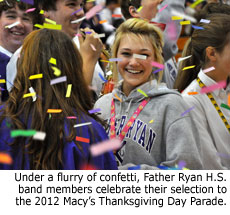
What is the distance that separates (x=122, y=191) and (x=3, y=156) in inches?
22.5

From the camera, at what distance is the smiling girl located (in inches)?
95.0

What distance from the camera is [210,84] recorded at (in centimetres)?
283

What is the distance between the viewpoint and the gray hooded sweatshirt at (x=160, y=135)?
238 centimetres

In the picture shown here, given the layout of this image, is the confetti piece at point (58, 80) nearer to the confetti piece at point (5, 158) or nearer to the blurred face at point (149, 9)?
the confetti piece at point (5, 158)

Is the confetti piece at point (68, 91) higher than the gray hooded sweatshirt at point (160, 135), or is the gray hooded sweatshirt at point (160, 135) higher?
the confetti piece at point (68, 91)

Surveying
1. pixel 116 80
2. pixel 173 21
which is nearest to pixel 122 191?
pixel 116 80

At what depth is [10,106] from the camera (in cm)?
210

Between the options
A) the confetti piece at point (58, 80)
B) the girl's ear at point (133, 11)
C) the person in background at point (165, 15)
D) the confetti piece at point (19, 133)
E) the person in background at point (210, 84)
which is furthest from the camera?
the girl's ear at point (133, 11)

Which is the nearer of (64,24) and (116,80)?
(116,80)

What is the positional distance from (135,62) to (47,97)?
0.72 meters

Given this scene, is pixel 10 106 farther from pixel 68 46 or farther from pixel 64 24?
pixel 64 24

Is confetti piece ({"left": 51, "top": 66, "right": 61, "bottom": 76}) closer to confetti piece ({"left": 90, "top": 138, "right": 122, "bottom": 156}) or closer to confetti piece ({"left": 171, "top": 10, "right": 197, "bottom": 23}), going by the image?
confetti piece ({"left": 90, "top": 138, "right": 122, "bottom": 156})

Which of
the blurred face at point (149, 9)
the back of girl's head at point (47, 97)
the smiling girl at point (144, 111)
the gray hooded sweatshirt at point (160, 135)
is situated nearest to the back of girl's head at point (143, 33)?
the smiling girl at point (144, 111)

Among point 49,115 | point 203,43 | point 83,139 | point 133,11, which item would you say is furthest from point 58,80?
point 133,11
